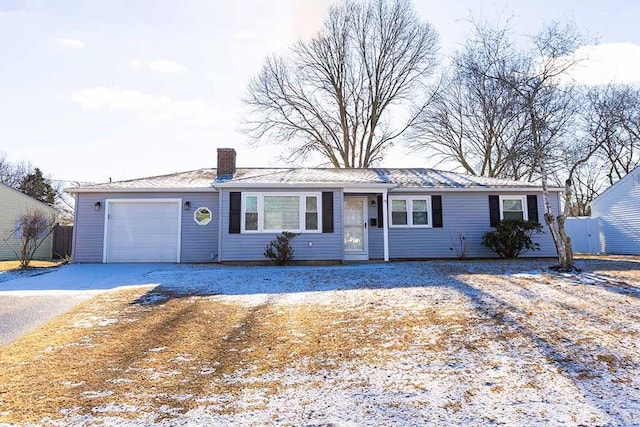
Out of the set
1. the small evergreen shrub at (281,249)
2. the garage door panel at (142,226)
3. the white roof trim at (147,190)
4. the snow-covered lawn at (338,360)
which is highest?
the white roof trim at (147,190)

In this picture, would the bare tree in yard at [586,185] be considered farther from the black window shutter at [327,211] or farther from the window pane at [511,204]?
the black window shutter at [327,211]

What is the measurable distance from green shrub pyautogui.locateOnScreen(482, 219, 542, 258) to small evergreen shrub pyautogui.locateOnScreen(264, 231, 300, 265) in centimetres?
610

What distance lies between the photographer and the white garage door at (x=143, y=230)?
11672 millimetres

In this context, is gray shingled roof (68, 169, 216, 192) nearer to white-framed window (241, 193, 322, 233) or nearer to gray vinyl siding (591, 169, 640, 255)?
white-framed window (241, 193, 322, 233)

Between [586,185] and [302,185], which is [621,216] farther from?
[302,185]

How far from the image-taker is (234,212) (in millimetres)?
10883

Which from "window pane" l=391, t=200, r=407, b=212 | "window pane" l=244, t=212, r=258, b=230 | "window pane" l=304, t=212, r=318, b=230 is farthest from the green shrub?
"window pane" l=244, t=212, r=258, b=230

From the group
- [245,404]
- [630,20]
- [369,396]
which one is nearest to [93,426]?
[245,404]

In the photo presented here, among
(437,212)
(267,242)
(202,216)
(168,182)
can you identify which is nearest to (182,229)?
(202,216)

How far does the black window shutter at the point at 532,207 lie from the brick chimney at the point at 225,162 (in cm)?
987

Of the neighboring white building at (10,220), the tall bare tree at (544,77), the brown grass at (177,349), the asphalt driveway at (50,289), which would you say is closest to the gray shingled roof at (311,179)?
the asphalt driveway at (50,289)

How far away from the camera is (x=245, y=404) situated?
2.79m

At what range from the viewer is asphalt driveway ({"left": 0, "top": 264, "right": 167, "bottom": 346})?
5.18 metres

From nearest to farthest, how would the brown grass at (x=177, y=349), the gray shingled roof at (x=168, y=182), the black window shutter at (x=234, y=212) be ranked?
1. the brown grass at (x=177, y=349)
2. the black window shutter at (x=234, y=212)
3. the gray shingled roof at (x=168, y=182)
